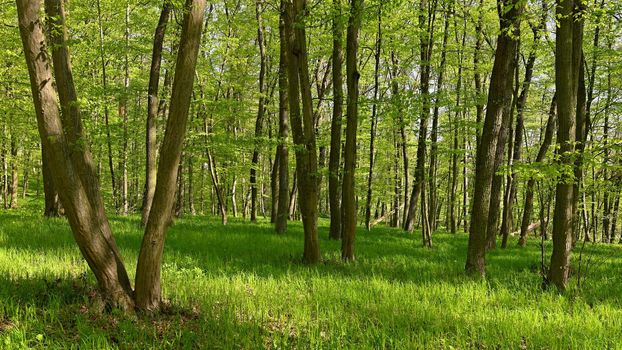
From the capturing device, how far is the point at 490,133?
7.07m

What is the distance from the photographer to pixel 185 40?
4.19m

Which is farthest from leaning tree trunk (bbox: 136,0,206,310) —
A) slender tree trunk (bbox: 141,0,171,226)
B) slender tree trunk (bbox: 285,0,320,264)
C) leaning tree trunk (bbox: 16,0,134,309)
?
slender tree trunk (bbox: 141,0,171,226)

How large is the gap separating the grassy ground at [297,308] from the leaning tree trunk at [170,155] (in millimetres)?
453

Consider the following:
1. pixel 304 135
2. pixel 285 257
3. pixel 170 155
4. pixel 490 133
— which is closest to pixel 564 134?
pixel 490 133

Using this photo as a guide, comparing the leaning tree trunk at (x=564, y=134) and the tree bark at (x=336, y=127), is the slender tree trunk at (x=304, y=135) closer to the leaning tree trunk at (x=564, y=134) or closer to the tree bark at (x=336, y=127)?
the tree bark at (x=336, y=127)

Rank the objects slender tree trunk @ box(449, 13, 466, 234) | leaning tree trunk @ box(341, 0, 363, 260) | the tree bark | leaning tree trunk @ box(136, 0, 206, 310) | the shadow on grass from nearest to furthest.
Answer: leaning tree trunk @ box(136, 0, 206, 310), the shadow on grass, leaning tree trunk @ box(341, 0, 363, 260), the tree bark, slender tree trunk @ box(449, 13, 466, 234)

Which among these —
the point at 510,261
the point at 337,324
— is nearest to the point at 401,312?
the point at 337,324

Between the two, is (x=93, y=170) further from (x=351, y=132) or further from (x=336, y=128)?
(x=336, y=128)

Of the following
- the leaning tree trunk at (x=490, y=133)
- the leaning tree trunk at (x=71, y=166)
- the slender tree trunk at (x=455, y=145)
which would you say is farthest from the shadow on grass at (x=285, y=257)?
the slender tree trunk at (x=455, y=145)

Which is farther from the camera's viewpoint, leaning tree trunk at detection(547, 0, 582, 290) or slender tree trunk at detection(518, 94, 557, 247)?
slender tree trunk at detection(518, 94, 557, 247)

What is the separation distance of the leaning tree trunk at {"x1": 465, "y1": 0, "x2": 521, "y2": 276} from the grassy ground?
2.22ft

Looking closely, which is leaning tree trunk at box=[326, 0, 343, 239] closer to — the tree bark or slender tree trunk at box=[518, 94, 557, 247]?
the tree bark

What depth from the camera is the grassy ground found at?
12.9 ft

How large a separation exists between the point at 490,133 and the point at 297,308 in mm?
4660
